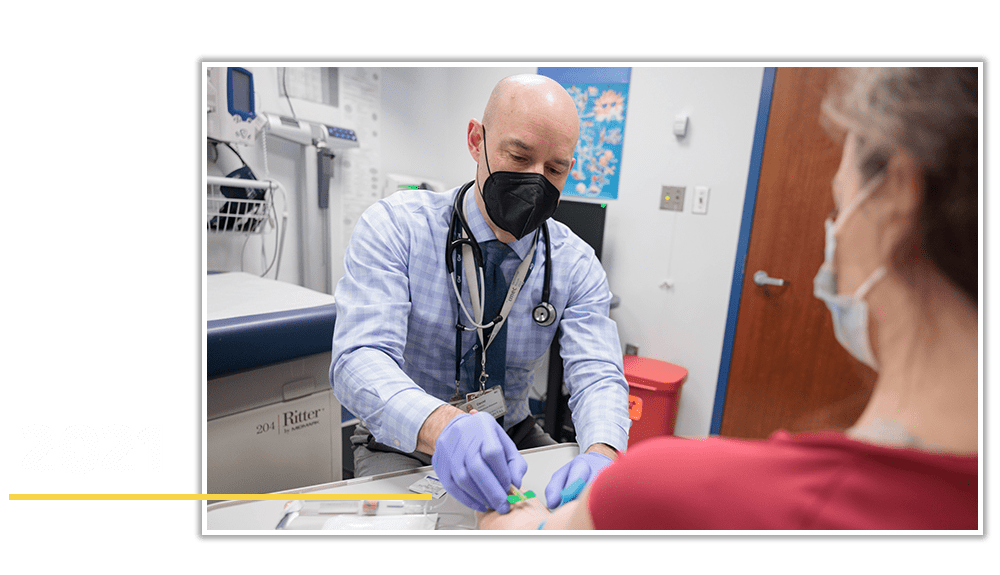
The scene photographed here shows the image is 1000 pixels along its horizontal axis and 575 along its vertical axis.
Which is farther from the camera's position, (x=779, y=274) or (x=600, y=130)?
(x=600, y=130)

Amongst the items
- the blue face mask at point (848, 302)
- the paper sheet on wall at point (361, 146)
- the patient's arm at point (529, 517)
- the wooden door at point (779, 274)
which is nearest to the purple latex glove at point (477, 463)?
the patient's arm at point (529, 517)

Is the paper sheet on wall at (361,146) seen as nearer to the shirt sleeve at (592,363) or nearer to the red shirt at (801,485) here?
the shirt sleeve at (592,363)

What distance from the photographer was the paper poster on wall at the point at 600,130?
2.42 m

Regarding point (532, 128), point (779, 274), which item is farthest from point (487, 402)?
point (779, 274)

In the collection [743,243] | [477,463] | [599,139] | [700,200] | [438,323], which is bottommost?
[477,463]

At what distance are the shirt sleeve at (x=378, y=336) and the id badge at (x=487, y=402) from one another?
17 centimetres

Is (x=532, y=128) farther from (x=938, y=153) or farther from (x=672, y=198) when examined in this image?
(x=672, y=198)

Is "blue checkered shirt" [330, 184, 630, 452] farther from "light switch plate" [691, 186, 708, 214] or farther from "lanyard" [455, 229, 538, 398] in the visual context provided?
"light switch plate" [691, 186, 708, 214]

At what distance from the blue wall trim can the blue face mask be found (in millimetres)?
1924

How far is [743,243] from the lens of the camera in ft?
7.32

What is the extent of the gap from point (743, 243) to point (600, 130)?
90cm

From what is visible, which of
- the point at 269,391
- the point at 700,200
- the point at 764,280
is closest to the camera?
the point at 269,391

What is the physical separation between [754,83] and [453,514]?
222 cm

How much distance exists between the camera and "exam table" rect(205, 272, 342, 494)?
1.18 m
